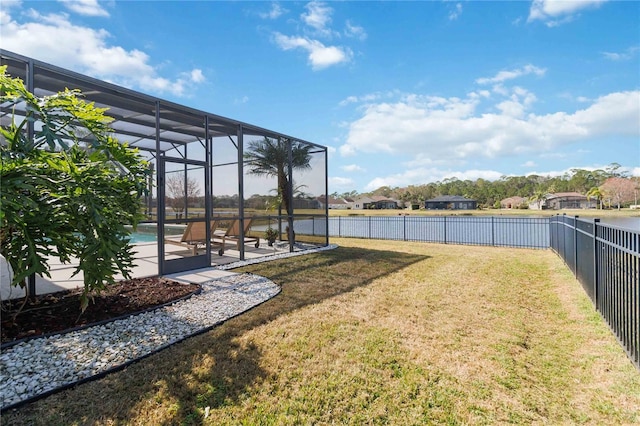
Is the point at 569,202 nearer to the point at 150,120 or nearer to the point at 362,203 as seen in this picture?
the point at 362,203

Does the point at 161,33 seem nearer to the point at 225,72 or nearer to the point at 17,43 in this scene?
the point at 225,72

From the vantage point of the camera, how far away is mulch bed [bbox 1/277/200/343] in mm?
3372

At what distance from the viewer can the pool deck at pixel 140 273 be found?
4.77m

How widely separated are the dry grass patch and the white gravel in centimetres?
20

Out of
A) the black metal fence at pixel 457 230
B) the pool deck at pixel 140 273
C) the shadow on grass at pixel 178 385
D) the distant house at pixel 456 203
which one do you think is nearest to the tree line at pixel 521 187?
the distant house at pixel 456 203

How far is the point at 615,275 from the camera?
326 centimetres

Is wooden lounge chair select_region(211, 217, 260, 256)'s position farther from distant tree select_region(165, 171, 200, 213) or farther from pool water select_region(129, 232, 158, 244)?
pool water select_region(129, 232, 158, 244)

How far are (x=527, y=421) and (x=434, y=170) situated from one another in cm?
10900

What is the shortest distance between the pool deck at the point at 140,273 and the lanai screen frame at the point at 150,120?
0.42 meters

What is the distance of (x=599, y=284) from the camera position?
3.97 metres

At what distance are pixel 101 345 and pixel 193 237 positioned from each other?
12.7 feet

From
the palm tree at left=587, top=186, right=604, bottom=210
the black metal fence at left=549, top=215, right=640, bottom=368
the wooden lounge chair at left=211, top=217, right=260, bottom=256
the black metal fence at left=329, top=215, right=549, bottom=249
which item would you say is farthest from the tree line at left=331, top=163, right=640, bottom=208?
the wooden lounge chair at left=211, top=217, right=260, bottom=256

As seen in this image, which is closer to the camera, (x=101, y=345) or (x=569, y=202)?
(x=101, y=345)

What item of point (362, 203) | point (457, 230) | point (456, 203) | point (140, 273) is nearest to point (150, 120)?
point (140, 273)
